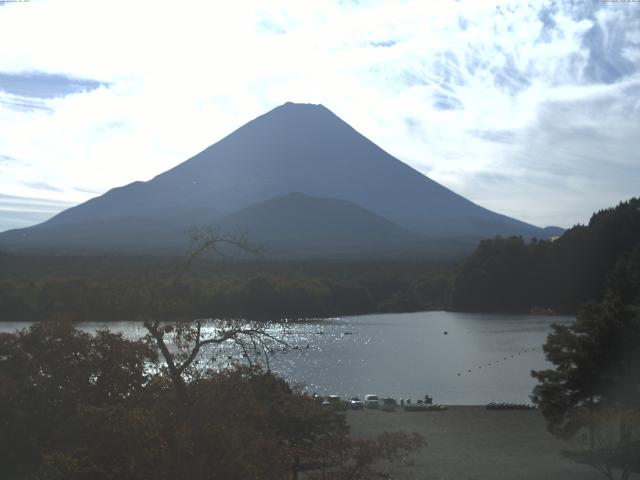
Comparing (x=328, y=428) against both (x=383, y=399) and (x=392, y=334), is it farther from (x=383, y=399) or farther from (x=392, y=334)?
(x=392, y=334)

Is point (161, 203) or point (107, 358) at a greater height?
point (161, 203)

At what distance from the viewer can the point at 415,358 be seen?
29328mm

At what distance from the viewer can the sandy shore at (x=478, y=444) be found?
1191cm

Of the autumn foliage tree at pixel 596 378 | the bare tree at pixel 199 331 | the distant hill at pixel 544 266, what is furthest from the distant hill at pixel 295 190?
the bare tree at pixel 199 331

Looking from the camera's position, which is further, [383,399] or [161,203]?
[161,203]

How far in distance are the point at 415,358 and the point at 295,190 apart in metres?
96.6

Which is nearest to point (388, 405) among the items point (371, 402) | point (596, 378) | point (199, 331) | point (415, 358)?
point (371, 402)

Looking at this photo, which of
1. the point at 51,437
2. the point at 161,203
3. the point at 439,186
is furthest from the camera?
the point at 439,186

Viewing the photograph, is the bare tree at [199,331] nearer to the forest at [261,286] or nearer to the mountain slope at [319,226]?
the forest at [261,286]

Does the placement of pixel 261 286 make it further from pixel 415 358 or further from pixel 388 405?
pixel 388 405

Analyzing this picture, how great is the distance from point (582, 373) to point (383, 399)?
934 cm

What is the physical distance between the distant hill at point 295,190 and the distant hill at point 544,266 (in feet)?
153

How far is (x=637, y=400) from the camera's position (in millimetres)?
10789

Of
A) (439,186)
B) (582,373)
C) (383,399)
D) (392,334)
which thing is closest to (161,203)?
(439,186)
